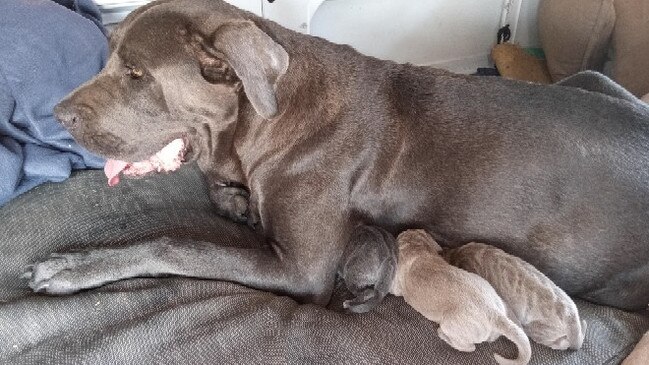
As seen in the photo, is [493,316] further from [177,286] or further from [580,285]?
[177,286]

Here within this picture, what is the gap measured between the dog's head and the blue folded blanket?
23cm

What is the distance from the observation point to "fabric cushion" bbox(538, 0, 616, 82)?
3.18m

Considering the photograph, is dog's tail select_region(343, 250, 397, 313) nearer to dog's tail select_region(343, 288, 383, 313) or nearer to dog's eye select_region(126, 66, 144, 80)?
dog's tail select_region(343, 288, 383, 313)

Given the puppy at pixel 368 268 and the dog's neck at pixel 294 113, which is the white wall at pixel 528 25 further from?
the puppy at pixel 368 268

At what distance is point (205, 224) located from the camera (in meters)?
2.06

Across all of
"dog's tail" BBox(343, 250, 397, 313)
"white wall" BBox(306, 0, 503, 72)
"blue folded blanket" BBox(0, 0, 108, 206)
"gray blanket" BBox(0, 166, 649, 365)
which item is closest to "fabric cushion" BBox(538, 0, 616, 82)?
"white wall" BBox(306, 0, 503, 72)

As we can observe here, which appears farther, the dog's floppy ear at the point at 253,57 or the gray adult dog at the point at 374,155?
the gray adult dog at the point at 374,155

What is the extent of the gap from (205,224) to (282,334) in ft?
1.63

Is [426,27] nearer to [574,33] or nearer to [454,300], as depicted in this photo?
[574,33]

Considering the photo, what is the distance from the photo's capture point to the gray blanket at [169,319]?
64.2 inches

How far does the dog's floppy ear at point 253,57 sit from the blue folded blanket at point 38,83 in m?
0.60

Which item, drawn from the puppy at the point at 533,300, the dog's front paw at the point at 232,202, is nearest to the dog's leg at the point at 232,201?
the dog's front paw at the point at 232,202

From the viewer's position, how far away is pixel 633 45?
311 cm

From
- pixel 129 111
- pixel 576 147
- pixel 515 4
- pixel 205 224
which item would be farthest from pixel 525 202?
pixel 515 4
